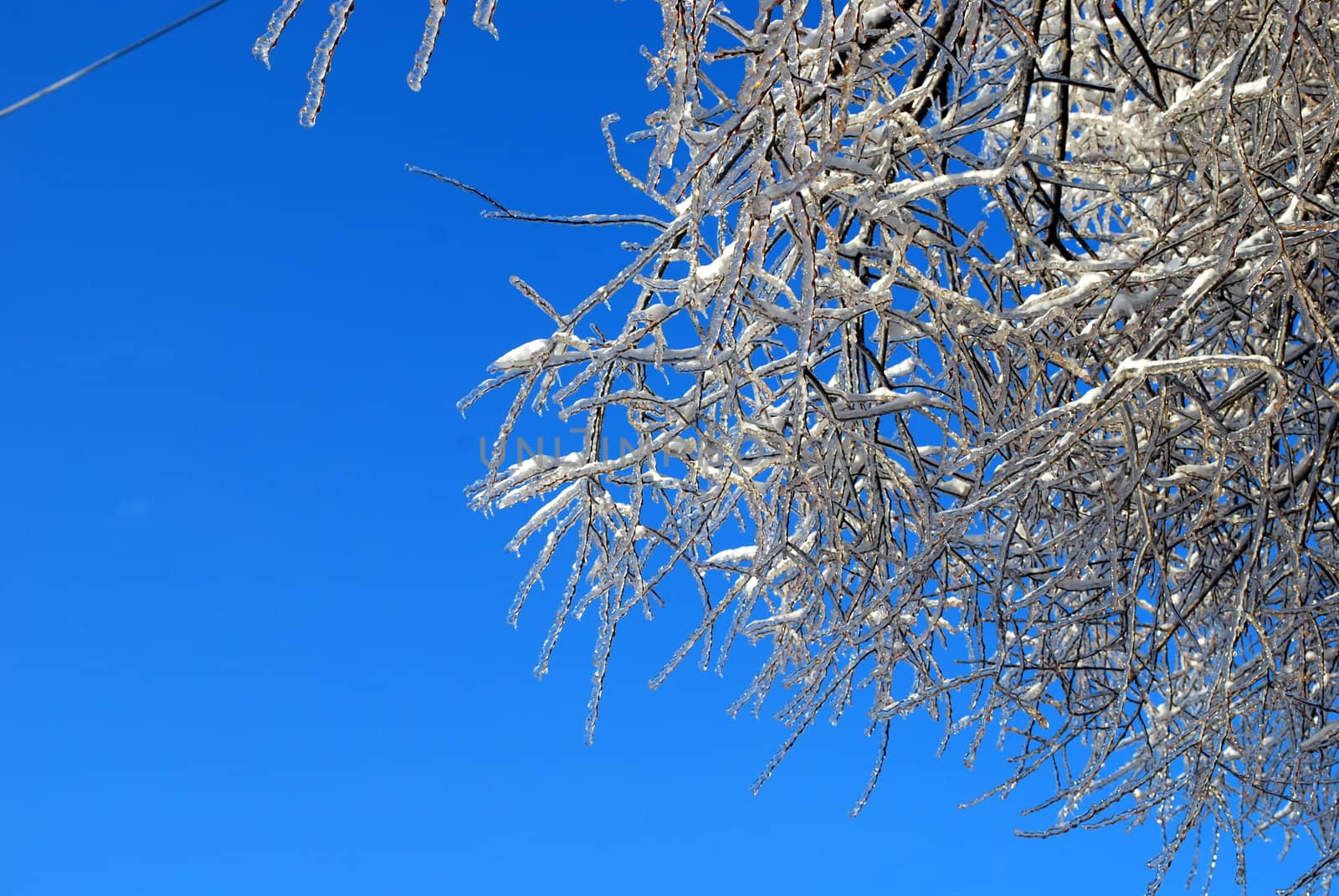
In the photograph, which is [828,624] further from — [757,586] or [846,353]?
[846,353]

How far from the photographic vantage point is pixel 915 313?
3352 mm

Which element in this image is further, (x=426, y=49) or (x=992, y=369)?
(x=992, y=369)

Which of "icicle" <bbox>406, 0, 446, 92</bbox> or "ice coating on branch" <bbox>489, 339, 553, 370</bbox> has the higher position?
"ice coating on branch" <bbox>489, 339, 553, 370</bbox>

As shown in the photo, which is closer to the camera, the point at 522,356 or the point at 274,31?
the point at 274,31

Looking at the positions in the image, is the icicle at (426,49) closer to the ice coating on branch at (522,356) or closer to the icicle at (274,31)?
the icicle at (274,31)

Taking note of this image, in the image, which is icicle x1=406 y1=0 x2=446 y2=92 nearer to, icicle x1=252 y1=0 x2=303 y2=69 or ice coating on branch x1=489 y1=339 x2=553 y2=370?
icicle x1=252 y1=0 x2=303 y2=69

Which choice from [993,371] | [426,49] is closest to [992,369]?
[993,371]

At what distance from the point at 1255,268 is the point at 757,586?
1.55m

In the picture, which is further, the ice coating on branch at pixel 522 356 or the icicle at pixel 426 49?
the ice coating on branch at pixel 522 356

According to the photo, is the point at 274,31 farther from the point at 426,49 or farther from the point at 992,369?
the point at 992,369

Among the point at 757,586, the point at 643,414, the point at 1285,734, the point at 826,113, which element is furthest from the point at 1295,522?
the point at 826,113

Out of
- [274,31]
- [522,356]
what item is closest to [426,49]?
[274,31]

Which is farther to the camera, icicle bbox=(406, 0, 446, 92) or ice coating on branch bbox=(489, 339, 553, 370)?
ice coating on branch bbox=(489, 339, 553, 370)

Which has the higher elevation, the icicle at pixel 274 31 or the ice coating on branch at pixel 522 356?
the ice coating on branch at pixel 522 356
